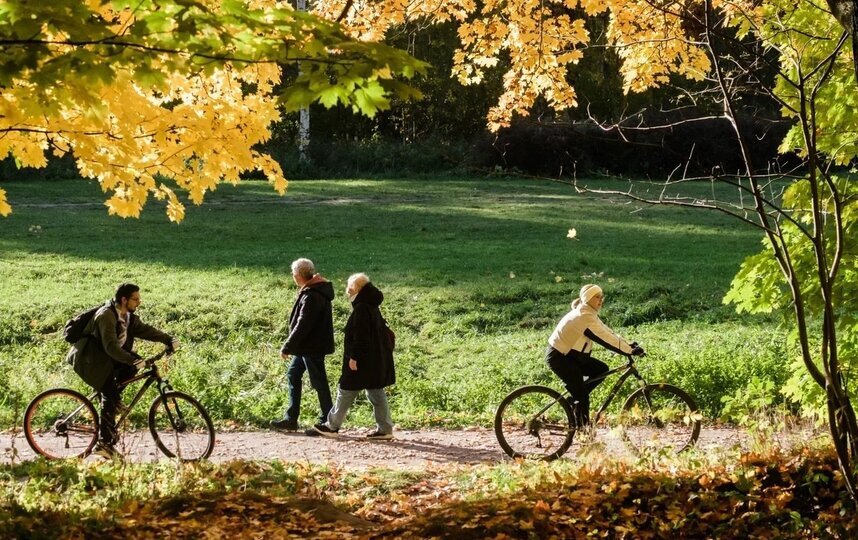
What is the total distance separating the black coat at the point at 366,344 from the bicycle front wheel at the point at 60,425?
218 centimetres

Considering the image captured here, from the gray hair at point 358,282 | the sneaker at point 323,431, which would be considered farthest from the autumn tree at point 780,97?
the sneaker at point 323,431

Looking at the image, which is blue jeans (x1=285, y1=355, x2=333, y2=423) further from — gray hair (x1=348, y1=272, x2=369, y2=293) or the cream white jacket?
A: the cream white jacket

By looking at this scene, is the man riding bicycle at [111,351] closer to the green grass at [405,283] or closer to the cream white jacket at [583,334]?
the green grass at [405,283]

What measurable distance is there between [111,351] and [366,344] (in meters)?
2.17

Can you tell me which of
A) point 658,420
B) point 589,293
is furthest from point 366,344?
point 658,420

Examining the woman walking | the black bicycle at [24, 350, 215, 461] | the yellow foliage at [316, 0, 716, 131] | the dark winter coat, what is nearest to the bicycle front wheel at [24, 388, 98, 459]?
the black bicycle at [24, 350, 215, 461]

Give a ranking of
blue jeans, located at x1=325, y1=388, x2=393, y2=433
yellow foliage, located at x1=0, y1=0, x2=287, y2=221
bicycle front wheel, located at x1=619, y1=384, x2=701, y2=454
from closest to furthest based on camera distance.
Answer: yellow foliage, located at x1=0, y1=0, x2=287, y2=221 → bicycle front wheel, located at x1=619, y1=384, x2=701, y2=454 → blue jeans, located at x1=325, y1=388, x2=393, y2=433

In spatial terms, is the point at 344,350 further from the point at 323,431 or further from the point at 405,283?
the point at 405,283

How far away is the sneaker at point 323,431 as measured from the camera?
30.7 feet

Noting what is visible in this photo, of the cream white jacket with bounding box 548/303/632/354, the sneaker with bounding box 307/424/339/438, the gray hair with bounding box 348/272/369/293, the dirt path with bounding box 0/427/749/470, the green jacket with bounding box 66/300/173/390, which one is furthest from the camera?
the sneaker with bounding box 307/424/339/438

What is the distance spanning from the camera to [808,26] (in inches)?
276

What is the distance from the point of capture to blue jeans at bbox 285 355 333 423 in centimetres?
942

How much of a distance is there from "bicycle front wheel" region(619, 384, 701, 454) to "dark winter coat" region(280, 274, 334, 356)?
2.83 meters

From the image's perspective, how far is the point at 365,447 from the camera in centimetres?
910
